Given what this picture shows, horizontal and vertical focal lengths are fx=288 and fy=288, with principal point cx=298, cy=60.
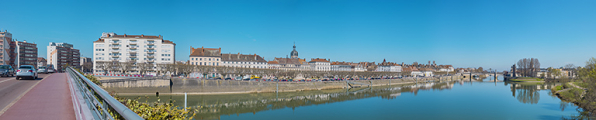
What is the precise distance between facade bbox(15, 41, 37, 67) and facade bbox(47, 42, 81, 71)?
8.09 meters

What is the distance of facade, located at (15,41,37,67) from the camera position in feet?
296

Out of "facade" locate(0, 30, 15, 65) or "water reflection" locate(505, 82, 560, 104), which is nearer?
"water reflection" locate(505, 82, 560, 104)

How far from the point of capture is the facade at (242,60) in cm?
8600

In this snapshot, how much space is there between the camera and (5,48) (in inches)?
3253

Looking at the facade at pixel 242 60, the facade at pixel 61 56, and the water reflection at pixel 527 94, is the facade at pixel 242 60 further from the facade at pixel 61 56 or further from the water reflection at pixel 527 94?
the water reflection at pixel 527 94

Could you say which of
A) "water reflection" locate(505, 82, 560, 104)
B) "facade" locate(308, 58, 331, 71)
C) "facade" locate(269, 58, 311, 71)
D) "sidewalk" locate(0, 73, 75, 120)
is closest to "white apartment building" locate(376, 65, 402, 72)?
"facade" locate(308, 58, 331, 71)

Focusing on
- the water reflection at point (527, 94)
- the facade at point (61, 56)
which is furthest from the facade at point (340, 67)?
the facade at point (61, 56)

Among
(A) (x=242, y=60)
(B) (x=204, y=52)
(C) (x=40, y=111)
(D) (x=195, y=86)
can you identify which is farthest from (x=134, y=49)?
(C) (x=40, y=111)

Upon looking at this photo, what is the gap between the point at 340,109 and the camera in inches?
1310

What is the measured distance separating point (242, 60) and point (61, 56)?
3013 inches

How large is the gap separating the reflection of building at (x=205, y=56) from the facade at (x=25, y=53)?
57329mm

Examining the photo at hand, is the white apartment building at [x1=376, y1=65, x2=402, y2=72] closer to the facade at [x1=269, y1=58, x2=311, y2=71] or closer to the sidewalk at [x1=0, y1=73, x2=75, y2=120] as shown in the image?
the facade at [x1=269, y1=58, x2=311, y2=71]

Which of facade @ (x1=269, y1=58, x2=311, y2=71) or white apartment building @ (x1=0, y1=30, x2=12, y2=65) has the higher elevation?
white apartment building @ (x1=0, y1=30, x2=12, y2=65)

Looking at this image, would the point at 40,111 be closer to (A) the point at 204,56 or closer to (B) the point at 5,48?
(A) the point at 204,56
